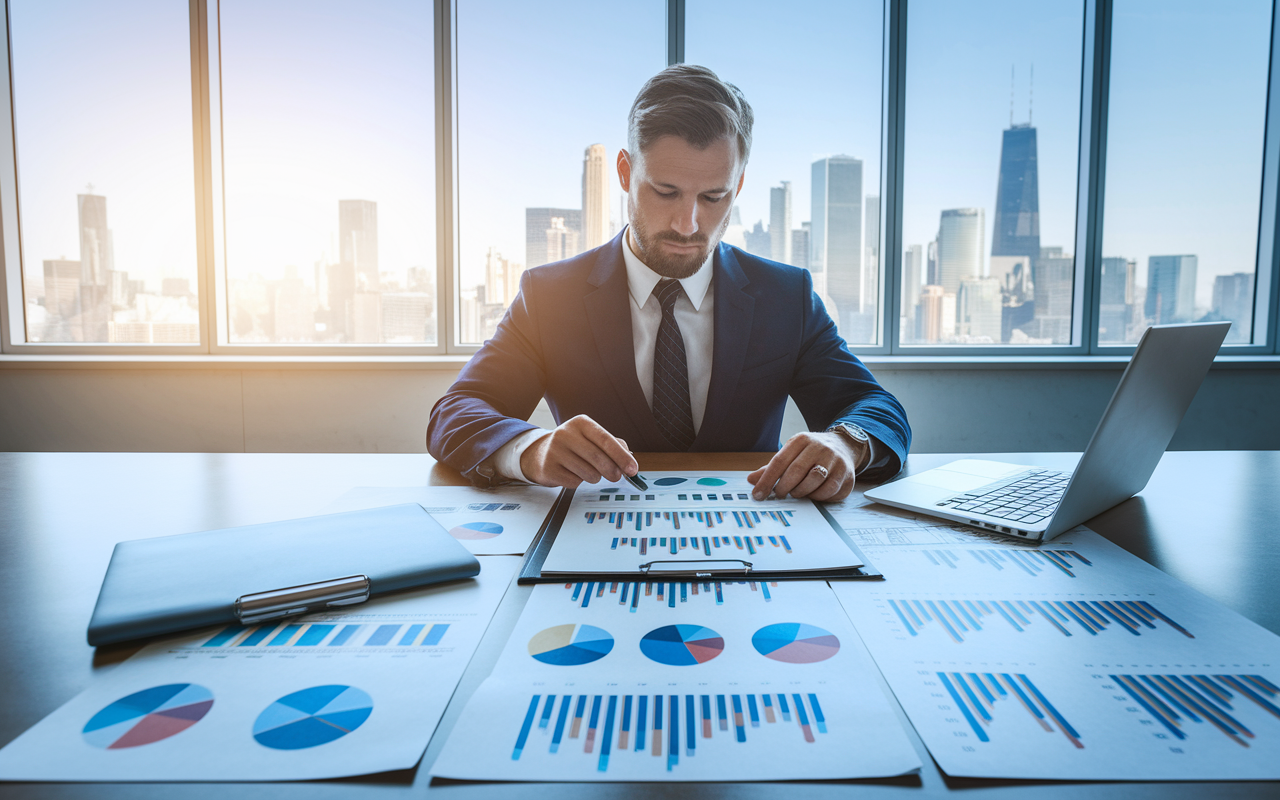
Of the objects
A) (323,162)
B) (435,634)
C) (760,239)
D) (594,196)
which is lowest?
A: (435,634)

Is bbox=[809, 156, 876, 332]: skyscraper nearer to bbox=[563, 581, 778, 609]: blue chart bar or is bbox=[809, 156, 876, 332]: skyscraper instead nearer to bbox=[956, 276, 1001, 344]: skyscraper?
bbox=[956, 276, 1001, 344]: skyscraper

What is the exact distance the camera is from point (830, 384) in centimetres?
145

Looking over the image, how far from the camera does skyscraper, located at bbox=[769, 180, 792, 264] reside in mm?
2977

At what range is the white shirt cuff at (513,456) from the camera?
1013 mm

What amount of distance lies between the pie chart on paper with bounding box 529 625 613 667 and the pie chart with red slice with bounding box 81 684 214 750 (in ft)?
0.71

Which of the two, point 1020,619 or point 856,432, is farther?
point 856,432

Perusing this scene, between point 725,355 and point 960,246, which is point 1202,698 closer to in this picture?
point 725,355

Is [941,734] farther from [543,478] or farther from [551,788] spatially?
[543,478]

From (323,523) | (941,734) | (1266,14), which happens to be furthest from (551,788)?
(1266,14)

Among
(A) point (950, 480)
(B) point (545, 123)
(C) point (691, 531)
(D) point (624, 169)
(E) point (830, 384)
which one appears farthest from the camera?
(B) point (545, 123)

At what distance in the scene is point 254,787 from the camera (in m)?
0.35

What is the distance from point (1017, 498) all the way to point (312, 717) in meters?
0.87

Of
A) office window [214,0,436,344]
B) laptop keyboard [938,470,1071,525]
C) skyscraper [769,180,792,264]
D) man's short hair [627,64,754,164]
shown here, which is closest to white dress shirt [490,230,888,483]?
man's short hair [627,64,754,164]

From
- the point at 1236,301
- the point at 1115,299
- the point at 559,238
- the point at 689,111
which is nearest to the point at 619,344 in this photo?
the point at 689,111
